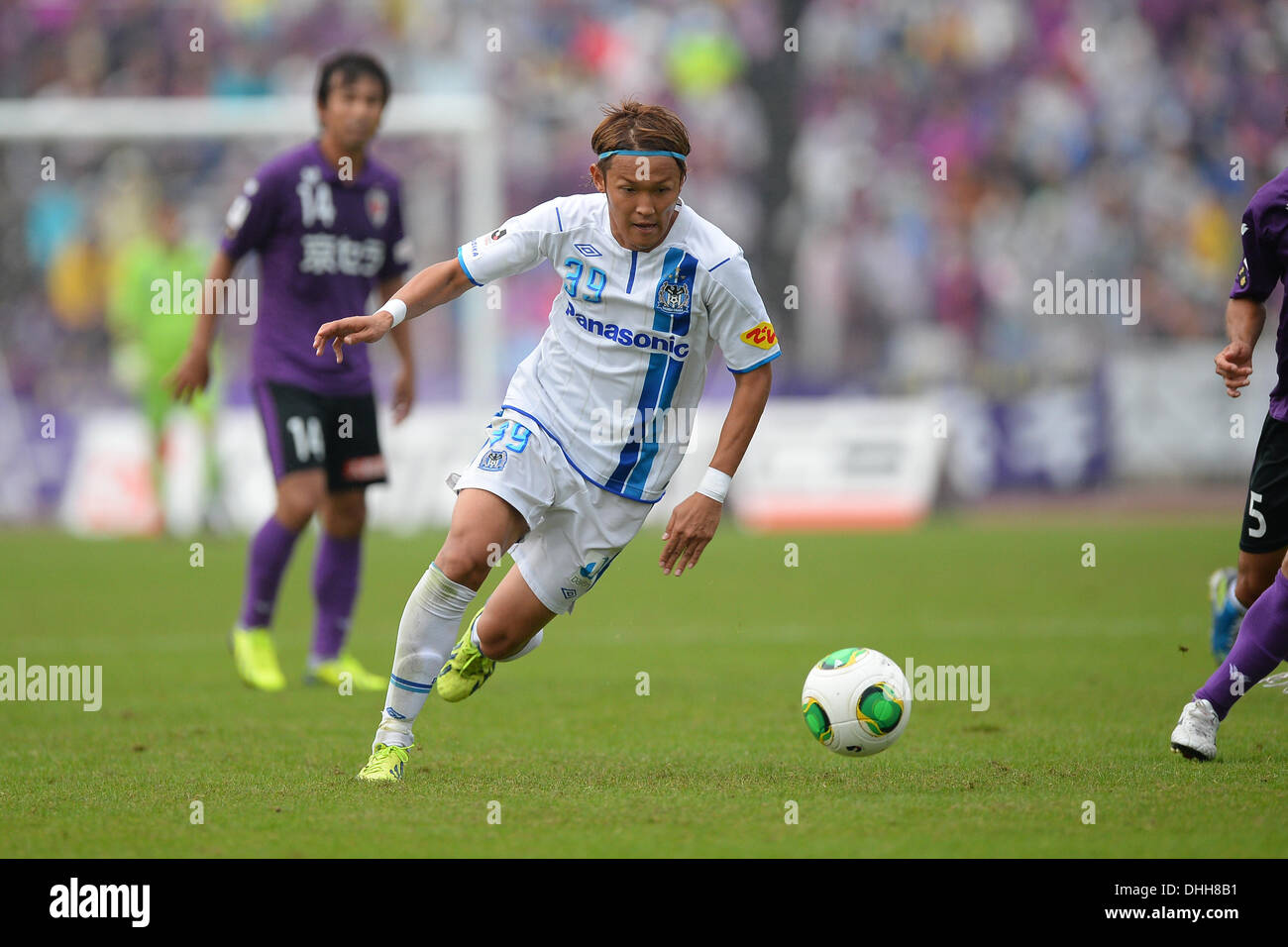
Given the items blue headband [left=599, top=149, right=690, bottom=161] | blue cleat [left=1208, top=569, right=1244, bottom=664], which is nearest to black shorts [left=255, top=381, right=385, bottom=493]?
blue headband [left=599, top=149, right=690, bottom=161]

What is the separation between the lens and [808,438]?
16797 millimetres

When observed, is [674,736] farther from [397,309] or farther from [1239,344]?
[1239,344]

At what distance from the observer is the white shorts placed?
561 cm

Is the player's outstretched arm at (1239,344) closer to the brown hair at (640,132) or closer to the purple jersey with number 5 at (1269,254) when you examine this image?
the purple jersey with number 5 at (1269,254)

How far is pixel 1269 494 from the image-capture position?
601 centimetres

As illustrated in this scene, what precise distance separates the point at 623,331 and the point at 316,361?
2631 millimetres

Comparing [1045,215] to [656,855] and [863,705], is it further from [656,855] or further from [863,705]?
[656,855]

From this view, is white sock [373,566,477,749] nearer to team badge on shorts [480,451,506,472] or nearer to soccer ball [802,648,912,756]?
team badge on shorts [480,451,506,472]

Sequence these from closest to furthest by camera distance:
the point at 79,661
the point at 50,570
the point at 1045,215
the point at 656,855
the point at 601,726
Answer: the point at 656,855, the point at 601,726, the point at 79,661, the point at 50,570, the point at 1045,215

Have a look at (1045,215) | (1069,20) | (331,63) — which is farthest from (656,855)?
(1069,20)

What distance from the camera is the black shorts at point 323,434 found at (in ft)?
25.6

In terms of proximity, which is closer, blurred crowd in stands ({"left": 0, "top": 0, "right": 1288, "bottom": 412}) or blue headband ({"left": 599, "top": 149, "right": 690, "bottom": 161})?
blue headband ({"left": 599, "top": 149, "right": 690, "bottom": 161})

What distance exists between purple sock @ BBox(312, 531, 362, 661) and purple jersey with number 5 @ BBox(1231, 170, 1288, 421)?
14.1ft

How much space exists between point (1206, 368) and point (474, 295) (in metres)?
7.63
